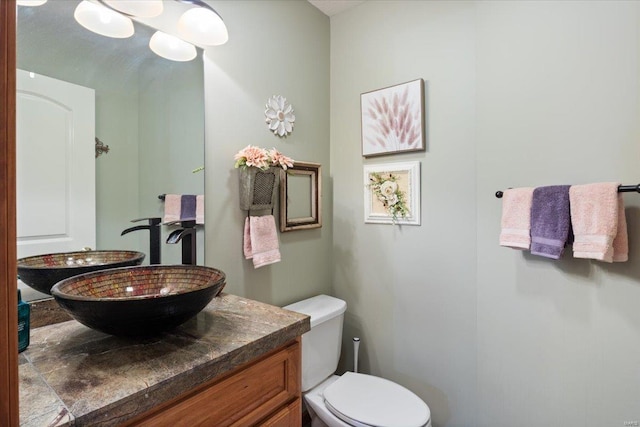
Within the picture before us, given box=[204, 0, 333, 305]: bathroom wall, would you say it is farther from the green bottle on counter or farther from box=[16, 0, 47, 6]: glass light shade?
the green bottle on counter

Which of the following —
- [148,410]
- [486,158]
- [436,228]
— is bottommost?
[148,410]

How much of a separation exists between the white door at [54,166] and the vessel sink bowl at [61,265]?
0.03 m

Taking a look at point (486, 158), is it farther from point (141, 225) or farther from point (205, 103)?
point (141, 225)

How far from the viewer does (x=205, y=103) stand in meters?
1.39

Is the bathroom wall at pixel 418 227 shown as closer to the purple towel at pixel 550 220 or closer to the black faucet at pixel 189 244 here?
the purple towel at pixel 550 220

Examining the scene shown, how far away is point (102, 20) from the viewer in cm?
111

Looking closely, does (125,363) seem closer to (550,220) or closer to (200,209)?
→ (200,209)

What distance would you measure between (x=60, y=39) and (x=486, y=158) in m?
1.76

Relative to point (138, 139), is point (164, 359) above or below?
below

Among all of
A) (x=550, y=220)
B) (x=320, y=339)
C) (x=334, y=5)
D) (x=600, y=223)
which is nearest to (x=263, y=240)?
(x=320, y=339)

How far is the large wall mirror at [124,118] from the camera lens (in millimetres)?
965

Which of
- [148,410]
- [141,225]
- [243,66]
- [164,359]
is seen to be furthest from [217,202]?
[148,410]

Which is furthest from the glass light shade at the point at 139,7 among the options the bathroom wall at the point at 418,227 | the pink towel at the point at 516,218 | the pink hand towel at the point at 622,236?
the pink hand towel at the point at 622,236

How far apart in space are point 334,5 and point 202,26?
103cm
